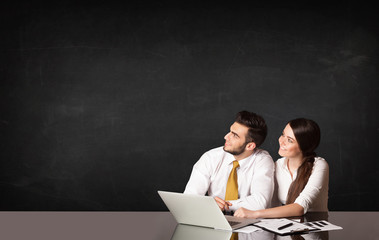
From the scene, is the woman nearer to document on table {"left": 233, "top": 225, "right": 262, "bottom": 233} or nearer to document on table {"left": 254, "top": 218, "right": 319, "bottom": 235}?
document on table {"left": 254, "top": 218, "right": 319, "bottom": 235}

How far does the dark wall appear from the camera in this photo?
14.5 feet

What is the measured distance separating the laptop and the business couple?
1.61 feet

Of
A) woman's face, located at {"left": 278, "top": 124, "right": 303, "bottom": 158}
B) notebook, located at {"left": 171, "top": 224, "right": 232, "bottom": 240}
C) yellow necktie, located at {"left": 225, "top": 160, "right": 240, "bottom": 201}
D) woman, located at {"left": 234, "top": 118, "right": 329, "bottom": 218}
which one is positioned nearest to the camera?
notebook, located at {"left": 171, "top": 224, "right": 232, "bottom": 240}

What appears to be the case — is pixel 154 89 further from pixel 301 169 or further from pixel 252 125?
pixel 301 169

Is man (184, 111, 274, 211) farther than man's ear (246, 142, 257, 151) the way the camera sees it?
No

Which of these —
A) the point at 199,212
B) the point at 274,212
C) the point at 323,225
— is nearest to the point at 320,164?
the point at 274,212

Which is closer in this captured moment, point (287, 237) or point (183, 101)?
point (287, 237)

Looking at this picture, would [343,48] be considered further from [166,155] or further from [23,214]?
[23,214]

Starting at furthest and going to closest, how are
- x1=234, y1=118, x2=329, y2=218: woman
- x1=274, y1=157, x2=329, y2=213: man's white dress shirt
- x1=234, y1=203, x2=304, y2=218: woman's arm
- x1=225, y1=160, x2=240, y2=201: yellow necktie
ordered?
1. x1=225, y1=160, x2=240, y2=201: yellow necktie
2. x1=234, y1=118, x2=329, y2=218: woman
3. x1=274, y1=157, x2=329, y2=213: man's white dress shirt
4. x1=234, y1=203, x2=304, y2=218: woman's arm

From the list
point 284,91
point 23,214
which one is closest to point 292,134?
point 23,214

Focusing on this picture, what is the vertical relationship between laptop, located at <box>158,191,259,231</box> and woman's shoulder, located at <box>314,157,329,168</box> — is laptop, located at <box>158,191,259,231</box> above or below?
below

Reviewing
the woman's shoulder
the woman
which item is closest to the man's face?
the woman

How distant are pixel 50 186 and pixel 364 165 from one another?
9.45ft

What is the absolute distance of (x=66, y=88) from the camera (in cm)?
446
